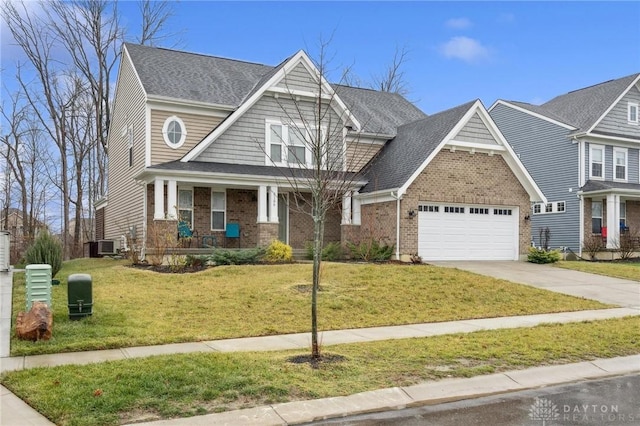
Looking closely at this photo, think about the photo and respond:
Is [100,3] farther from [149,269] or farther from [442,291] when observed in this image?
[442,291]

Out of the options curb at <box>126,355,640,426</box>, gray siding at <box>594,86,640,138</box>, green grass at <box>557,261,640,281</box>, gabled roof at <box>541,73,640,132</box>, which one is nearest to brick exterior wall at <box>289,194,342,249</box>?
green grass at <box>557,261,640,281</box>

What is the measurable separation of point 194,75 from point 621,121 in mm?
22234

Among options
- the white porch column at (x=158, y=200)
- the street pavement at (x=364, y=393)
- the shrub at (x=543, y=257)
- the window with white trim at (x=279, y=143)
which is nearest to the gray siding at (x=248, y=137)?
the window with white trim at (x=279, y=143)

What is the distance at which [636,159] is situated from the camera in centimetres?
3006

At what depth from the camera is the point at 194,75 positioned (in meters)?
23.5

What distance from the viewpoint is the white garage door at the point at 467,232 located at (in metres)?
20.8

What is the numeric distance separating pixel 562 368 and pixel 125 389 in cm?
578

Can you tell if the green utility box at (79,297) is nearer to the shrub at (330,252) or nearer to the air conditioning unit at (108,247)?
the shrub at (330,252)

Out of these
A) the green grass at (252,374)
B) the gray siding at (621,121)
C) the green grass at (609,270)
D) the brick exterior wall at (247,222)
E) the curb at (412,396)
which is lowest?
the curb at (412,396)

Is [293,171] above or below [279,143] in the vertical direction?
below

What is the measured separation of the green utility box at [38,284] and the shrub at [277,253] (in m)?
9.62

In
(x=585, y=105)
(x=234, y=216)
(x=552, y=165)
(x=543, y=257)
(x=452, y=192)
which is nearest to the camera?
(x=452, y=192)

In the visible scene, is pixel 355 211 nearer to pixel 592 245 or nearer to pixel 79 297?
pixel 592 245

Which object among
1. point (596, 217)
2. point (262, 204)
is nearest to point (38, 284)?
point (262, 204)
